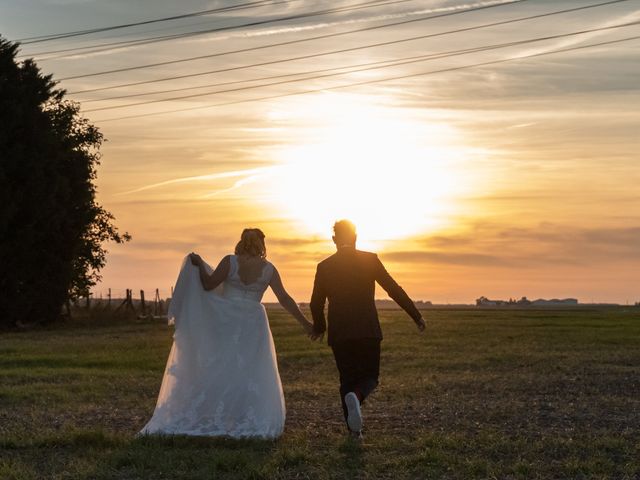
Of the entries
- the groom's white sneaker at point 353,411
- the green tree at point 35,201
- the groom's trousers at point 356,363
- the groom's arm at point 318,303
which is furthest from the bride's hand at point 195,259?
the green tree at point 35,201

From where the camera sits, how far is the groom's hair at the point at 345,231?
43.5 ft

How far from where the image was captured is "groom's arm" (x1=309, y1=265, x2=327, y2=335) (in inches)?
524

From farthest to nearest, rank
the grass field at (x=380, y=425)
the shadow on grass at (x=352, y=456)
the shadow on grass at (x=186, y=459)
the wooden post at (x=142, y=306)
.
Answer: the wooden post at (x=142, y=306) → the grass field at (x=380, y=425) → the shadow on grass at (x=352, y=456) → the shadow on grass at (x=186, y=459)

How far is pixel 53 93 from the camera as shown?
56938 mm

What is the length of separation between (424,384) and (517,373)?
387 cm

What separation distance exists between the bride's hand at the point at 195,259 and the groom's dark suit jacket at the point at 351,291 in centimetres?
152

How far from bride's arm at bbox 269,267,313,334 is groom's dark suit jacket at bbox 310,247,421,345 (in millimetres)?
324

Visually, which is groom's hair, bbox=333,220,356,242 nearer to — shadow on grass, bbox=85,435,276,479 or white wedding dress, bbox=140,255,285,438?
white wedding dress, bbox=140,255,285,438

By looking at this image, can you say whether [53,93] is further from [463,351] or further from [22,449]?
[22,449]

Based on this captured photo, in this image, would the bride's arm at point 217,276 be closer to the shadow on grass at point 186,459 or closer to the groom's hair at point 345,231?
the groom's hair at point 345,231

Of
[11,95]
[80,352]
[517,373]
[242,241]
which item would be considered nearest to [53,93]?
[11,95]

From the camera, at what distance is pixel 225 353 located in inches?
519

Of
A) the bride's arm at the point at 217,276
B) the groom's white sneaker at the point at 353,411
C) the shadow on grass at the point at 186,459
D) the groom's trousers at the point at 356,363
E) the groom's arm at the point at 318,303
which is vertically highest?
the bride's arm at the point at 217,276

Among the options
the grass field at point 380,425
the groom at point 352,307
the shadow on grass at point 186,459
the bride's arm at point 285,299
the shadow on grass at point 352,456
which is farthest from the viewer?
the bride's arm at point 285,299
